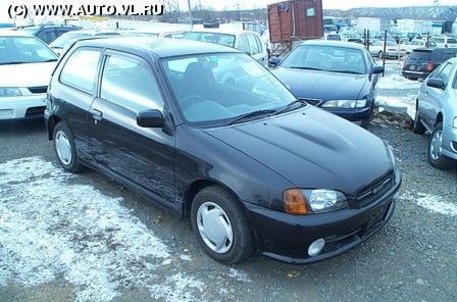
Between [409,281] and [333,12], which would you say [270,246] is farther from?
[333,12]

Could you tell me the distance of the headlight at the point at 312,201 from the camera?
107 inches

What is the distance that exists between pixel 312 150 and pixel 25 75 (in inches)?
211

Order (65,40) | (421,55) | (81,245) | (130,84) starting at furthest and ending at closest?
1. (421,55)
2. (65,40)
3. (130,84)
4. (81,245)

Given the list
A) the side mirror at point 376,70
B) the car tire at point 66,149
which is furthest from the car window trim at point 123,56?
the side mirror at point 376,70

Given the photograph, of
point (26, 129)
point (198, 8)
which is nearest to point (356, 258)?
point (26, 129)

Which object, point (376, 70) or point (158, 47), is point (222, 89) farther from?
point (376, 70)

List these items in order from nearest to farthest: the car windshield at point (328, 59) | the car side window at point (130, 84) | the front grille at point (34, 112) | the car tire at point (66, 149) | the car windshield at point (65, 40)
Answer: the car side window at point (130, 84)
the car tire at point (66, 149)
the front grille at point (34, 112)
the car windshield at point (328, 59)
the car windshield at point (65, 40)

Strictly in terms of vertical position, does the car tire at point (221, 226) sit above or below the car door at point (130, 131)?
below

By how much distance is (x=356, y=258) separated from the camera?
3.30 metres

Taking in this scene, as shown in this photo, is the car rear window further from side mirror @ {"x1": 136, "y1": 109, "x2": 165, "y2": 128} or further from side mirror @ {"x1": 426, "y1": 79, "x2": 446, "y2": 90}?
side mirror @ {"x1": 136, "y1": 109, "x2": 165, "y2": 128}

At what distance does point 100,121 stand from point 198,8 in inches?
2657

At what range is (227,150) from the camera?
2.99 metres

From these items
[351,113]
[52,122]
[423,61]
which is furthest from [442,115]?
[423,61]

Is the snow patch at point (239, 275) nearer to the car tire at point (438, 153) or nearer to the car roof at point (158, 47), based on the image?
the car roof at point (158, 47)
